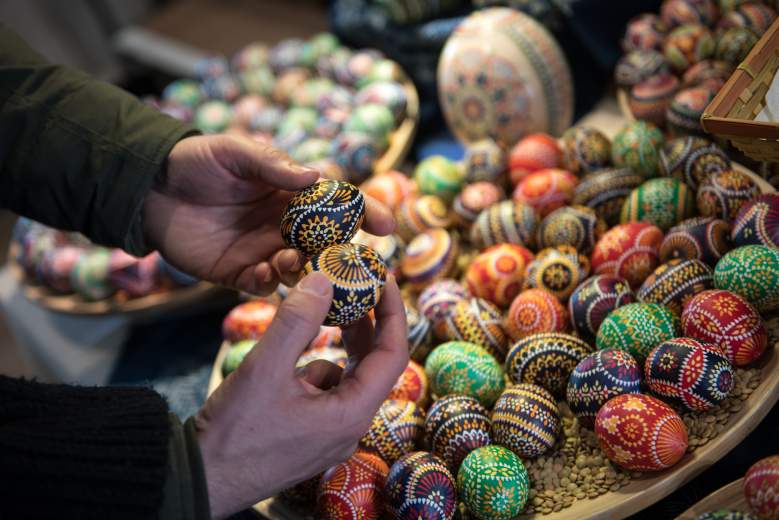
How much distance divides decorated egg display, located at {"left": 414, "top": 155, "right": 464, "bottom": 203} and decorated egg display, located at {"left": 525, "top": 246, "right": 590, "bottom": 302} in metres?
0.48

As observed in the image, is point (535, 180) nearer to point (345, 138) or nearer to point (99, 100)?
point (345, 138)

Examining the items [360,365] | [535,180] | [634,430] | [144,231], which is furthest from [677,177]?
[144,231]

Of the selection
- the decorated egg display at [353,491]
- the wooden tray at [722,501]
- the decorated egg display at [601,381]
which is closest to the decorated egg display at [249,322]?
the decorated egg display at [353,491]

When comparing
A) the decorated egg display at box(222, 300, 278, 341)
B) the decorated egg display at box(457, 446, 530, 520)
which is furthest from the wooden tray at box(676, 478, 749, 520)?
the decorated egg display at box(222, 300, 278, 341)

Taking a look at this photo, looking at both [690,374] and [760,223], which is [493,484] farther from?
[760,223]

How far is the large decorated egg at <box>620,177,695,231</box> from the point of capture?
152 cm

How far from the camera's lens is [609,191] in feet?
5.42

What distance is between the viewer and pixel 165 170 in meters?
1.52

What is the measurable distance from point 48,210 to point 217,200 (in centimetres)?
38

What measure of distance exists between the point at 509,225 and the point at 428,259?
0.21 meters

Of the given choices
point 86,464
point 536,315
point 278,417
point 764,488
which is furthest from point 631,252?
point 86,464

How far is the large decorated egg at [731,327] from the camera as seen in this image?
118cm

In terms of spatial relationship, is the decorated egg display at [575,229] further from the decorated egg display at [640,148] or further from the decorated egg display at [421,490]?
the decorated egg display at [421,490]

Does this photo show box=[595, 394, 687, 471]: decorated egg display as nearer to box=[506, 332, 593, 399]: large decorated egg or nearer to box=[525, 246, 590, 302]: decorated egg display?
box=[506, 332, 593, 399]: large decorated egg
